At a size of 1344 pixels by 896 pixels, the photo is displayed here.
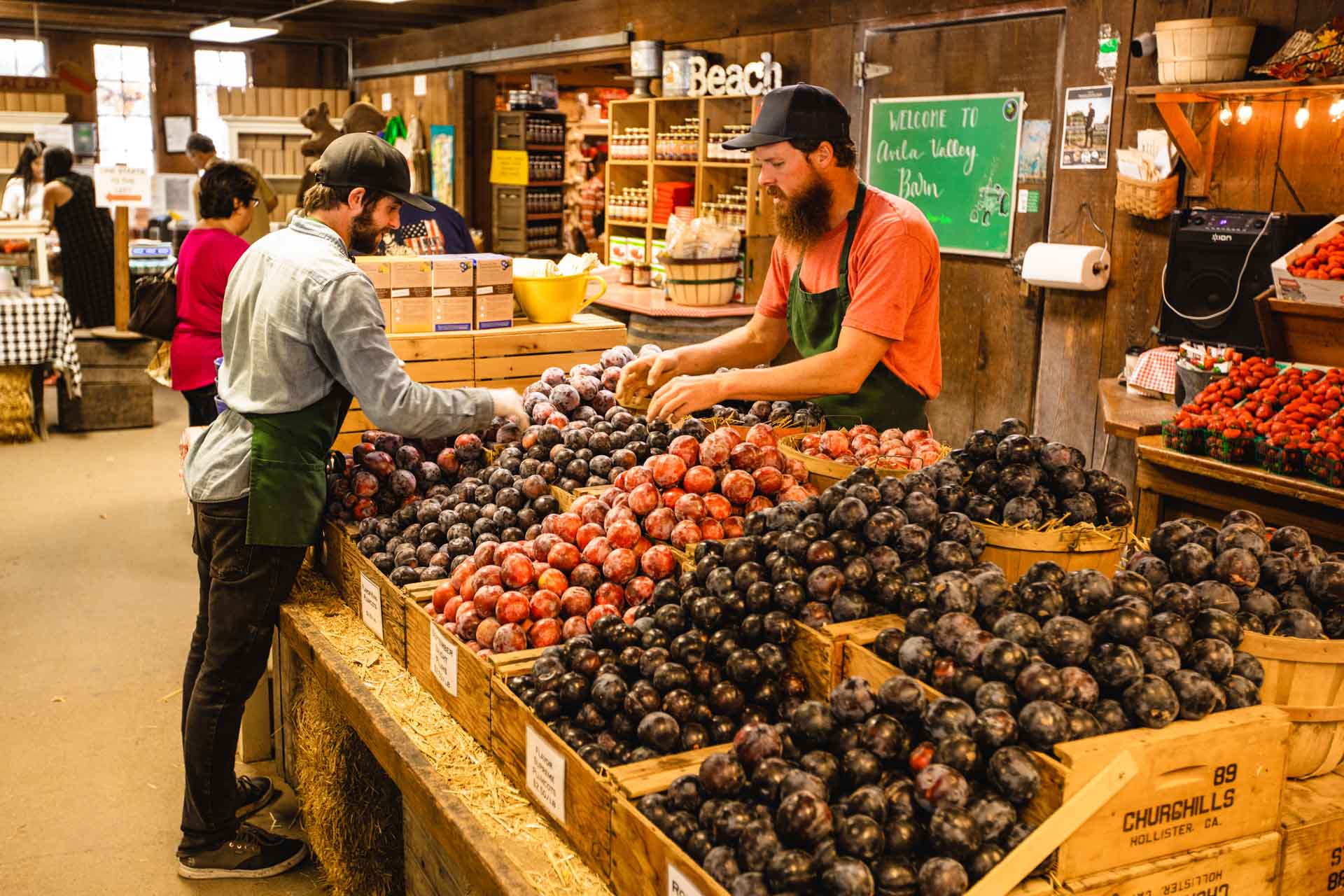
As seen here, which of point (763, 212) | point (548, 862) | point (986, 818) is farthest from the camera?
point (763, 212)

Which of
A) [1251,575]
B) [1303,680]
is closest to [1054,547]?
[1251,575]

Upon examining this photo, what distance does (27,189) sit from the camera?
31.6 feet

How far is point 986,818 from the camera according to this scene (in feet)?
4.84

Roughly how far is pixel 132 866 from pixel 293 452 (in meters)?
1.38

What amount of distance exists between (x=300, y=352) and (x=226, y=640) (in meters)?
0.77

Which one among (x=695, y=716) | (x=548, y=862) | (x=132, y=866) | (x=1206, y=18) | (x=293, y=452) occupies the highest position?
(x=1206, y=18)

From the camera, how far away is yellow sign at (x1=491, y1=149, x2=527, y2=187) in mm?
10359

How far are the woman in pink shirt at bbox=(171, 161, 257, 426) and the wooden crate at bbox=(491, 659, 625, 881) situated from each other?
357 centimetres

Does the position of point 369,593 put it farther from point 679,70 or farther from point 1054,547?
point 679,70

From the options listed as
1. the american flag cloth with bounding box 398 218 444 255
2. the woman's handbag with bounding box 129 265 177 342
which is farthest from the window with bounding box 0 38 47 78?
the woman's handbag with bounding box 129 265 177 342

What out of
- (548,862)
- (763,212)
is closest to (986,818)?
(548,862)

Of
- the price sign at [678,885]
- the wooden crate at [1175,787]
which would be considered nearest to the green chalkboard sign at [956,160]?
the wooden crate at [1175,787]

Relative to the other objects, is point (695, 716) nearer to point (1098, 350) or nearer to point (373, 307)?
point (373, 307)

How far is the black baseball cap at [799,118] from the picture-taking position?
10.00ft
